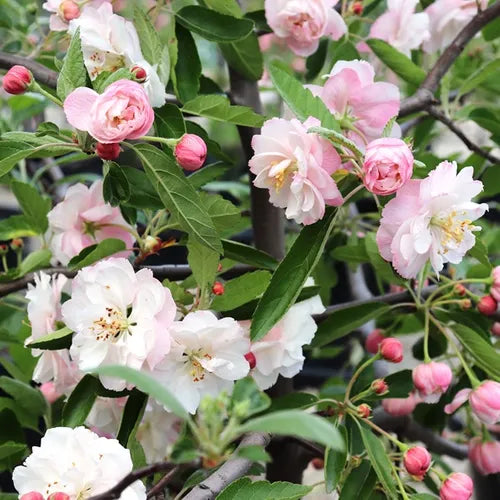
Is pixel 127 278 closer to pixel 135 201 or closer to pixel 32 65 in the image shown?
pixel 135 201

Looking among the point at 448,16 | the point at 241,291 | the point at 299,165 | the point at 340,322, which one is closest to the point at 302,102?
the point at 299,165

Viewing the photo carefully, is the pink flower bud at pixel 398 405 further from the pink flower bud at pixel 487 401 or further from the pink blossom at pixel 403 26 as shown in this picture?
the pink blossom at pixel 403 26

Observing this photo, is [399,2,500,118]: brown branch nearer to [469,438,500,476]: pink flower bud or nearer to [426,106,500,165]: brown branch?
[426,106,500,165]: brown branch

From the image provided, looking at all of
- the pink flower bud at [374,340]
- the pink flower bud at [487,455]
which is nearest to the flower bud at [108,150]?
the pink flower bud at [374,340]

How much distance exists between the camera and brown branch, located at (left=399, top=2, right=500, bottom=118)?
86 cm

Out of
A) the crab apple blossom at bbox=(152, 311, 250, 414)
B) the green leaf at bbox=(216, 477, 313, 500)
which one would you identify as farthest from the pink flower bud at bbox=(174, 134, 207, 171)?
the green leaf at bbox=(216, 477, 313, 500)

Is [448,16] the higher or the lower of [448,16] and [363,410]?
the higher

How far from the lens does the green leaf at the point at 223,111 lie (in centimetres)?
75

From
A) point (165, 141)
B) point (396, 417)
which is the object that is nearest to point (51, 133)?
point (165, 141)

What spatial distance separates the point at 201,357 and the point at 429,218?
8.4 inches

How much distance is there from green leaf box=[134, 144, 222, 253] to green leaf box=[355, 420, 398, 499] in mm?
224

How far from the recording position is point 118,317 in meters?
0.68

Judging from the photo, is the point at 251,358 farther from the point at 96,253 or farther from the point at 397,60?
the point at 397,60

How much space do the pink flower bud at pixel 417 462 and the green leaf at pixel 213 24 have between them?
41 cm
